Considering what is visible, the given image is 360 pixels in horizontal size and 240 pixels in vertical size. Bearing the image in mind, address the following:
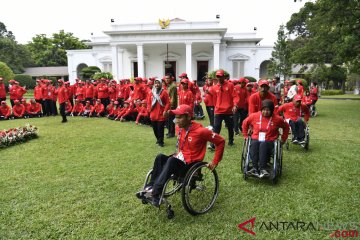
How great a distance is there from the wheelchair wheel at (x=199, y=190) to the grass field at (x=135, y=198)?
5.9 inches

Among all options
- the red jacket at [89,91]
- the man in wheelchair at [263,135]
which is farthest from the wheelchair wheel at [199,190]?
the red jacket at [89,91]

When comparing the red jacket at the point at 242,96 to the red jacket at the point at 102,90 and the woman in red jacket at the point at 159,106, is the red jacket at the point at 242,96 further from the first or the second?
the red jacket at the point at 102,90

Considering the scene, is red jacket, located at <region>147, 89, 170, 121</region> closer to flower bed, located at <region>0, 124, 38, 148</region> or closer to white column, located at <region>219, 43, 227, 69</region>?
flower bed, located at <region>0, 124, 38, 148</region>

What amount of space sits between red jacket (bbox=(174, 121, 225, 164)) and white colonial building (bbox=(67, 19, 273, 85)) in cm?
2416

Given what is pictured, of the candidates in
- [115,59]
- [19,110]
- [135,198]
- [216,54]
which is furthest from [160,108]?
[115,59]

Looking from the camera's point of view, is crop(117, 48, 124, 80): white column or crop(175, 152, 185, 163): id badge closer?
crop(175, 152, 185, 163): id badge

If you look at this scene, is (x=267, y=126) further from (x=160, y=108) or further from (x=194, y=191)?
(x=160, y=108)

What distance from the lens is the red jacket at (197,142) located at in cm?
404

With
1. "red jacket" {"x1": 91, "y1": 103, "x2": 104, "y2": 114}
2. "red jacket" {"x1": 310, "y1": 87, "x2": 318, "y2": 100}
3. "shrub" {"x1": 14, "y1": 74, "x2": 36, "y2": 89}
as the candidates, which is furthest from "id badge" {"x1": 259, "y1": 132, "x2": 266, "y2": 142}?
"shrub" {"x1": 14, "y1": 74, "x2": 36, "y2": 89}

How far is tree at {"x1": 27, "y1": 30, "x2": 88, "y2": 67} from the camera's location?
45906 mm

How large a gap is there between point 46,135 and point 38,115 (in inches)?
224

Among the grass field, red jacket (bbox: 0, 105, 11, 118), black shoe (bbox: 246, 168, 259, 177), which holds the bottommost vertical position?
the grass field

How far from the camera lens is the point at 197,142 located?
4078 millimetres

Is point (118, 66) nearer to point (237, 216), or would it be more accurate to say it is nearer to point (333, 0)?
point (333, 0)
